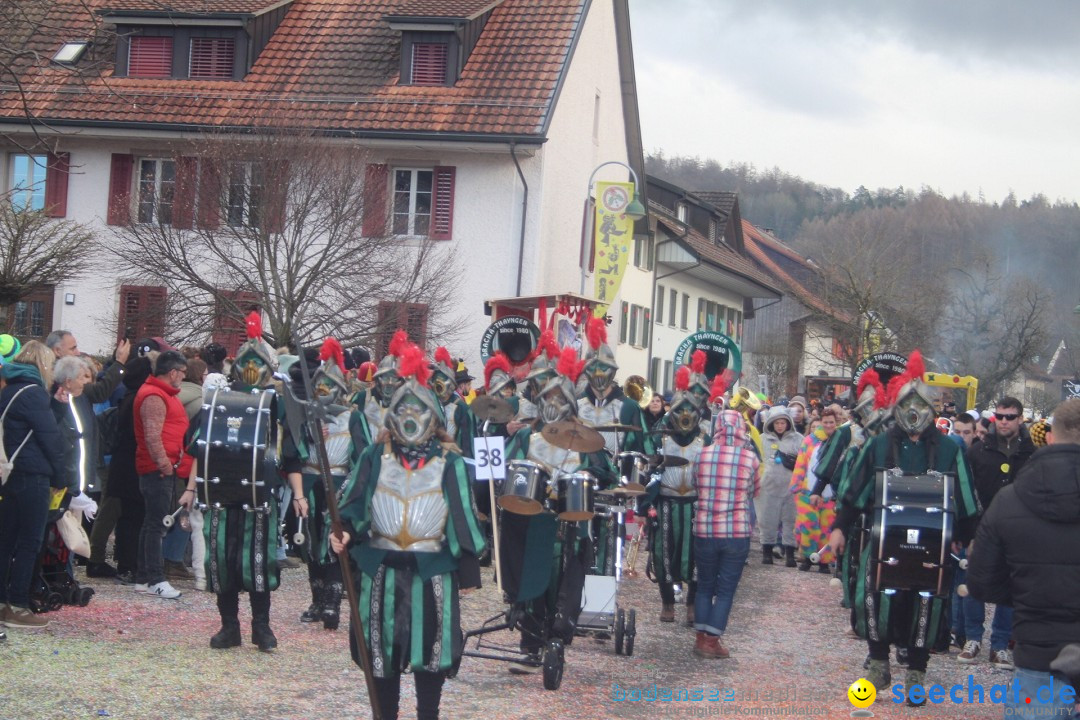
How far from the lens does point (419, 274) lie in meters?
25.3

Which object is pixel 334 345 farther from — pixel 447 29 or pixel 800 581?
pixel 447 29

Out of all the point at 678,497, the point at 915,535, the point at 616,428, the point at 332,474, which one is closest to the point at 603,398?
the point at 678,497

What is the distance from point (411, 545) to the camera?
21.7ft

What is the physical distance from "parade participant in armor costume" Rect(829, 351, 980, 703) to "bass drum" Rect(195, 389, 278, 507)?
3.63 metres

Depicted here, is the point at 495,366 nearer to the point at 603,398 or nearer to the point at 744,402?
the point at 603,398

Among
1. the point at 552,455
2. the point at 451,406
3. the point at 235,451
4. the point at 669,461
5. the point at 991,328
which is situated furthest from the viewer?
the point at 991,328

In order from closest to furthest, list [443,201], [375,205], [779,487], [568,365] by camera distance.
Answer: [568,365]
[779,487]
[375,205]
[443,201]

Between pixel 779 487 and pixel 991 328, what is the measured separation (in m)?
33.3

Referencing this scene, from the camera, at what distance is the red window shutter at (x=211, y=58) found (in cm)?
2891

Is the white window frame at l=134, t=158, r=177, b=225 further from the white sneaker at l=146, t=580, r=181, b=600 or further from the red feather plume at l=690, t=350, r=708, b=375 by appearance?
the red feather plume at l=690, t=350, r=708, b=375

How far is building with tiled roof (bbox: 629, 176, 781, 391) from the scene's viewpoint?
40531mm

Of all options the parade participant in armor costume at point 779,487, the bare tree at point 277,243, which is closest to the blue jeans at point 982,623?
the parade participant in armor costume at point 779,487

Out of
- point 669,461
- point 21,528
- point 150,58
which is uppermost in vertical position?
point 150,58

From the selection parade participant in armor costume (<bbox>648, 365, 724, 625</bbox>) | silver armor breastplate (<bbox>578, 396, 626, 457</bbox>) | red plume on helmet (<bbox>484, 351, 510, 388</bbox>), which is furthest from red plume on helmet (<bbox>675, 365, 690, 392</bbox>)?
red plume on helmet (<bbox>484, 351, 510, 388</bbox>)
